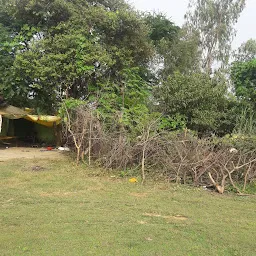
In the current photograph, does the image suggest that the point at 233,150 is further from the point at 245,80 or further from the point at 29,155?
the point at 245,80

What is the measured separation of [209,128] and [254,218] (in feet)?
23.7

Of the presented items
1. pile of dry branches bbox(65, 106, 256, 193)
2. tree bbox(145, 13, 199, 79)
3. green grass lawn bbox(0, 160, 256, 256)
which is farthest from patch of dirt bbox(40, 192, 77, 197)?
tree bbox(145, 13, 199, 79)

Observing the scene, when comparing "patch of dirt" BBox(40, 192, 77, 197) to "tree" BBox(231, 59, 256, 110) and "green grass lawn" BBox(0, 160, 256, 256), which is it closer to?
"green grass lawn" BBox(0, 160, 256, 256)

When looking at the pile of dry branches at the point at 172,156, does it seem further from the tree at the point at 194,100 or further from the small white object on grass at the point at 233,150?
the tree at the point at 194,100

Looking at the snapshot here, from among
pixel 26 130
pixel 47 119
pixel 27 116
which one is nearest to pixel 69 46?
pixel 47 119

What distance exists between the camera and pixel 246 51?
93.0 feet

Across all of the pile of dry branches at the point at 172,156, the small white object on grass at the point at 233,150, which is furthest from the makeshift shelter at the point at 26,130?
the small white object on grass at the point at 233,150

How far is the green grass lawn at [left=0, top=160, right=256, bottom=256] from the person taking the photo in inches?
150

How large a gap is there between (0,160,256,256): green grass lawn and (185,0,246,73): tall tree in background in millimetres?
20721

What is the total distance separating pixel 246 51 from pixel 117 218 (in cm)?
2713

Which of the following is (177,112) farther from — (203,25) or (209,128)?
(203,25)

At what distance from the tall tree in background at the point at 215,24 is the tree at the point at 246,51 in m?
1.27

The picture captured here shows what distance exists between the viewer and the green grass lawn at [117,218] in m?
3.81

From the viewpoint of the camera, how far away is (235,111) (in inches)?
503
